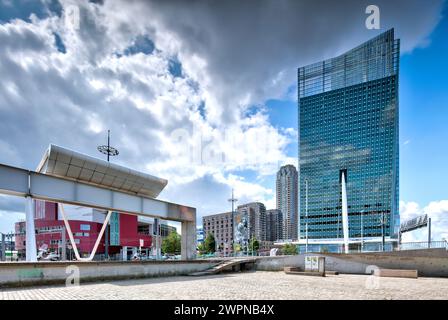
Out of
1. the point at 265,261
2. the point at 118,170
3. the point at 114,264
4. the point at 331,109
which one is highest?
the point at 331,109

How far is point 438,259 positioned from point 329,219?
12838cm

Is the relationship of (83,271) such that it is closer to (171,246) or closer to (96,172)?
(96,172)

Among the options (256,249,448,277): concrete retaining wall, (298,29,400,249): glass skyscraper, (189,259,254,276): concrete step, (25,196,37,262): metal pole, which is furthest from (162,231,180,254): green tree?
(25,196,37,262): metal pole

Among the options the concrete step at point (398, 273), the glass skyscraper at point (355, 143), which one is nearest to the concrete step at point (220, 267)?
the concrete step at point (398, 273)

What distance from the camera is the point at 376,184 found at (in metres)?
137

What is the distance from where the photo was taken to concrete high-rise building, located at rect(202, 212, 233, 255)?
569 feet

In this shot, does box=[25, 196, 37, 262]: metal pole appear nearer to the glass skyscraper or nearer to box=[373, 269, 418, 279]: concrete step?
box=[373, 269, 418, 279]: concrete step

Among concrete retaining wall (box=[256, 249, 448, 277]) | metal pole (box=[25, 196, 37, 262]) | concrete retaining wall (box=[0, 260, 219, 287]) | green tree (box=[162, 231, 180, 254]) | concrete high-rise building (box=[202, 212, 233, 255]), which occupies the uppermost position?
metal pole (box=[25, 196, 37, 262])

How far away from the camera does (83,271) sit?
17.0m

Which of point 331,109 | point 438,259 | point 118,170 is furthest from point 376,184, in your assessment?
point 118,170

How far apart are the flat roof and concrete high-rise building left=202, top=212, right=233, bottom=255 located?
482ft

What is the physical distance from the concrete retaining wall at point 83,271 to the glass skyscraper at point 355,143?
110913 millimetres

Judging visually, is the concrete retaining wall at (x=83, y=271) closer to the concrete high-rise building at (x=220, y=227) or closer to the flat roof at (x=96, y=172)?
the flat roof at (x=96, y=172)

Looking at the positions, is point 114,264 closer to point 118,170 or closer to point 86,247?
point 118,170
